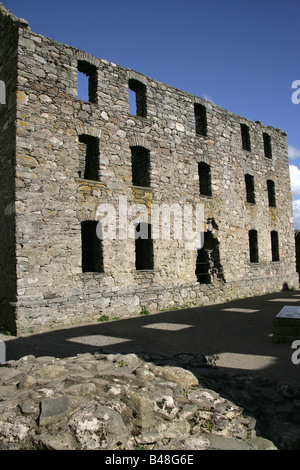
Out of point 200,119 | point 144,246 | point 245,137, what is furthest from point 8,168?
point 245,137

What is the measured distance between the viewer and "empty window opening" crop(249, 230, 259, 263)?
48.9 feet

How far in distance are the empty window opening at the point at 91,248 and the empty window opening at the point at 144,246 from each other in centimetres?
135

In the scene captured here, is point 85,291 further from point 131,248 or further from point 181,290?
point 181,290

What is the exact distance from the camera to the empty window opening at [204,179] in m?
12.9

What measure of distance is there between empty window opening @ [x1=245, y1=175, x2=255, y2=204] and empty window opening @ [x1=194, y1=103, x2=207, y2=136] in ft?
11.6

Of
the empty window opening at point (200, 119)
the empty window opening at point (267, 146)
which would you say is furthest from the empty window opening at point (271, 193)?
the empty window opening at point (200, 119)

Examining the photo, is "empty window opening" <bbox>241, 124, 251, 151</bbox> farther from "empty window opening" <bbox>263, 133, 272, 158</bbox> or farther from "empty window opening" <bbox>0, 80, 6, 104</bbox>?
"empty window opening" <bbox>0, 80, 6, 104</bbox>

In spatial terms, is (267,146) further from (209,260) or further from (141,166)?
(141,166)

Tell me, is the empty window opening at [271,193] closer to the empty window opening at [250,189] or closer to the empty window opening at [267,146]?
the empty window opening at [267,146]

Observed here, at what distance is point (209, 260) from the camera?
1263 centimetres

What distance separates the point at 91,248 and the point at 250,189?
8750 mm

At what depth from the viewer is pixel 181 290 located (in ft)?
36.0

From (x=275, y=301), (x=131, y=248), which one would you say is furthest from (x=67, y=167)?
(x=275, y=301)

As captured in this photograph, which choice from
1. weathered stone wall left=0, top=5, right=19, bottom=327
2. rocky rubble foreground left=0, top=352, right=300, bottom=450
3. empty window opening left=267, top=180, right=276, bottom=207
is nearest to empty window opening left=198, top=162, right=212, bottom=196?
empty window opening left=267, top=180, right=276, bottom=207
